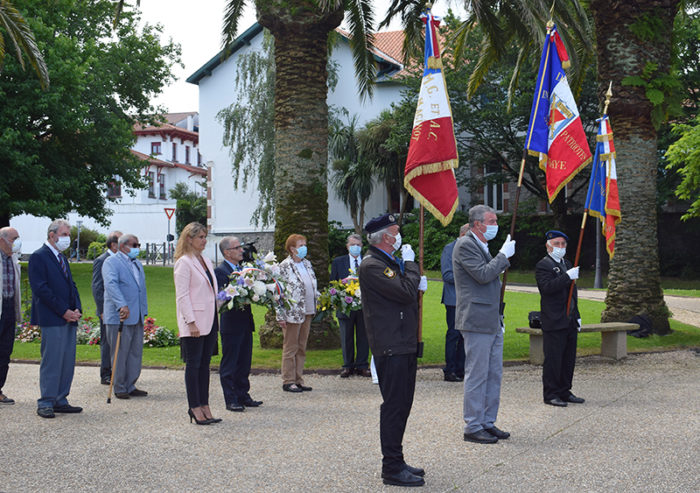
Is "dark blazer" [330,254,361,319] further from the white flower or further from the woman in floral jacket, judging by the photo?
the white flower

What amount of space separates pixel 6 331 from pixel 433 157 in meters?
5.49

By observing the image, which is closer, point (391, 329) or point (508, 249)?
point (391, 329)

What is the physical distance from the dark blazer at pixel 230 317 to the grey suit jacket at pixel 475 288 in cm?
273

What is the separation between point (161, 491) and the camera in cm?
534

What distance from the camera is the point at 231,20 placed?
14438mm

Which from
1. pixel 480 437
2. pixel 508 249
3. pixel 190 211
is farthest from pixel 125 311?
pixel 190 211


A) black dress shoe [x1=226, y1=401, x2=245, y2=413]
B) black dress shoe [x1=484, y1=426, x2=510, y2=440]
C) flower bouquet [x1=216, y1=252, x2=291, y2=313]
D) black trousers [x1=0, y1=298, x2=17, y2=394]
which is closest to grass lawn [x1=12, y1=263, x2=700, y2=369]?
flower bouquet [x1=216, y1=252, x2=291, y2=313]

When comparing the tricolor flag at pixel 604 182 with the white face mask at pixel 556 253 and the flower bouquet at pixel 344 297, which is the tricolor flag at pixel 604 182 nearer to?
the white face mask at pixel 556 253

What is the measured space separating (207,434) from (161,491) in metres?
1.73

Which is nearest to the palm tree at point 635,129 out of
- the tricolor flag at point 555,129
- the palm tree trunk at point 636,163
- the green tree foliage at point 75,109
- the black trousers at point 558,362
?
the palm tree trunk at point 636,163

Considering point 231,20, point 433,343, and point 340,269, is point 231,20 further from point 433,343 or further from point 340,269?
point 433,343

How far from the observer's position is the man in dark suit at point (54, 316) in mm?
8094

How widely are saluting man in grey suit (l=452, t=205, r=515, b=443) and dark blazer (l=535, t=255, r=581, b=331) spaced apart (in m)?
1.59

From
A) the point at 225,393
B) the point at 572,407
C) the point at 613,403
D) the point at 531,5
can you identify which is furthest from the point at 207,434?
the point at 531,5
